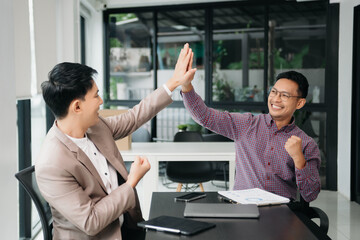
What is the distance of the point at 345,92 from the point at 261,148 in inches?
130

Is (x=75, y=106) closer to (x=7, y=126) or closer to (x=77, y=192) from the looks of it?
(x=77, y=192)

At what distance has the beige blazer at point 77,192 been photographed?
1.60m

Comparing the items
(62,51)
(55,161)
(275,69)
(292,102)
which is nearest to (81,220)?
(55,161)

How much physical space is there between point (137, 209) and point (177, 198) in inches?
8.4

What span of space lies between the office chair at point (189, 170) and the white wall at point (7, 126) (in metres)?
2.09

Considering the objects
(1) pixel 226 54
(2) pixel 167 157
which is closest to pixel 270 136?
(2) pixel 167 157

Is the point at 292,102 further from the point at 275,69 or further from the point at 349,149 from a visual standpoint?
the point at 275,69

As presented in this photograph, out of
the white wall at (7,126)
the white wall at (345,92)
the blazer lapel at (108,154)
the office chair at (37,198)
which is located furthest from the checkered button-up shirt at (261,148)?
the white wall at (345,92)

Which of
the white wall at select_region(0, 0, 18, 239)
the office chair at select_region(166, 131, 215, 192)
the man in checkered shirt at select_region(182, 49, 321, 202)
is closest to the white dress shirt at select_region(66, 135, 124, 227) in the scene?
the man in checkered shirt at select_region(182, 49, 321, 202)

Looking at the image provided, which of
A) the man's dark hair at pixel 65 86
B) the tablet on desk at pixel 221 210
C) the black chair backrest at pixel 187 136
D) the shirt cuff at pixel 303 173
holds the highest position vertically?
the man's dark hair at pixel 65 86

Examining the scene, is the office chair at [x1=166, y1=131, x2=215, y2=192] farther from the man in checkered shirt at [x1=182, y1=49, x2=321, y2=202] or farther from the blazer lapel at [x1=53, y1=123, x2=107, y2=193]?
the blazer lapel at [x1=53, y1=123, x2=107, y2=193]

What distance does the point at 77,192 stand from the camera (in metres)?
1.62

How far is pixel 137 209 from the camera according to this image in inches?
80.6

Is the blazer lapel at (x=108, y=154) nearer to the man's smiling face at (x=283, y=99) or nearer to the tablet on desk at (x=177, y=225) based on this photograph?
the tablet on desk at (x=177, y=225)
